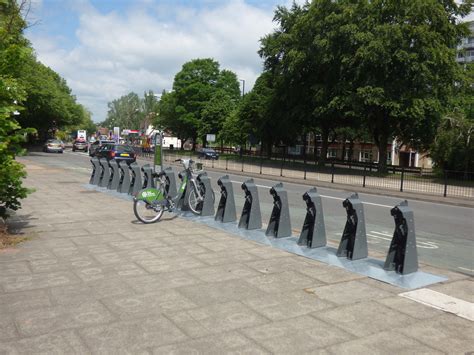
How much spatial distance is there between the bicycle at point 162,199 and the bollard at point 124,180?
10.2ft

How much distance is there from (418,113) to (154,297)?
98.7ft

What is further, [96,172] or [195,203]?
[96,172]

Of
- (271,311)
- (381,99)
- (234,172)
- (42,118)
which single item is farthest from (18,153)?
(42,118)

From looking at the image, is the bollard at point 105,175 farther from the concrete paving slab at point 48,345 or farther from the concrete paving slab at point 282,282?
the concrete paving slab at point 48,345

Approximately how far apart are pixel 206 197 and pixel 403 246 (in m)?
5.09

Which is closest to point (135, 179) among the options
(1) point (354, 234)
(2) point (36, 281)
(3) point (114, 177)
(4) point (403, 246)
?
(3) point (114, 177)

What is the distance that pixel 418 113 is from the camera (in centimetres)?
3156

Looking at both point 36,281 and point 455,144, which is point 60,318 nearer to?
point 36,281

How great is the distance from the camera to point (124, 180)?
14.4 metres

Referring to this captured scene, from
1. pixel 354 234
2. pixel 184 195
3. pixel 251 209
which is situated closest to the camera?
pixel 354 234

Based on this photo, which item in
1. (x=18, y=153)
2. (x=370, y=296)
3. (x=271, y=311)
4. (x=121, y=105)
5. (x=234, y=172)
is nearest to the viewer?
(x=271, y=311)

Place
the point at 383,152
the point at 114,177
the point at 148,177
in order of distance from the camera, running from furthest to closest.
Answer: the point at 383,152 < the point at 114,177 < the point at 148,177

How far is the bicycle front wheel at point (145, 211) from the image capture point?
→ 9234 millimetres

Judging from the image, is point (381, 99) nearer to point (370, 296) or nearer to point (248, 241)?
point (248, 241)
